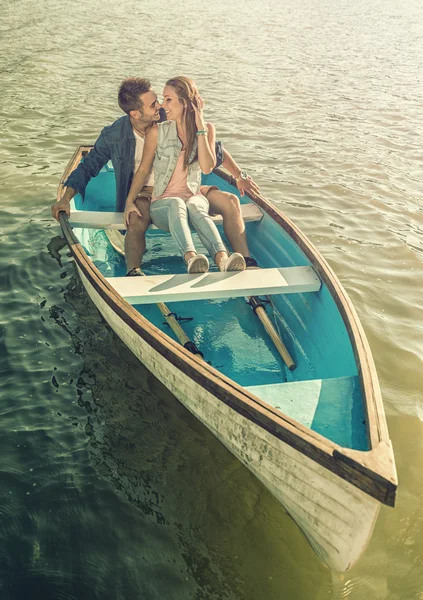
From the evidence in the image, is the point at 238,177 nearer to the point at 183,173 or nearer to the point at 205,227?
the point at 183,173

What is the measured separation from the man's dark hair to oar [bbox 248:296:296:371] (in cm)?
246

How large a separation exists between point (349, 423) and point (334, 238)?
5.23 meters

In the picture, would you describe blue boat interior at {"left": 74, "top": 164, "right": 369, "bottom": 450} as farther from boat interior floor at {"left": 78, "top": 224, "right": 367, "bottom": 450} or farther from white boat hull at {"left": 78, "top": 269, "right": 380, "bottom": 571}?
white boat hull at {"left": 78, "top": 269, "right": 380, "bottom": 571}

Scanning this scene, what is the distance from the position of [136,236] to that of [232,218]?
1077 mm

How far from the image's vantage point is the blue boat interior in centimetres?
379

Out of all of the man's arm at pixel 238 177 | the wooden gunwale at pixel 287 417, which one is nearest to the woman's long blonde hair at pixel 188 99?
the man's arm at pixel 238 177

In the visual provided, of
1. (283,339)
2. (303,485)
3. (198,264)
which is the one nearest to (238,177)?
(198,264)

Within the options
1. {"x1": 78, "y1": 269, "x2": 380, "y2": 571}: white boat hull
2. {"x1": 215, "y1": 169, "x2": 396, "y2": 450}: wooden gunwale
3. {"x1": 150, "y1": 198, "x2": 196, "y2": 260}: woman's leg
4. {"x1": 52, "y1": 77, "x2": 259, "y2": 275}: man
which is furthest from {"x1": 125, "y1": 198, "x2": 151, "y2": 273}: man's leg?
{"x1": 78, "y1": 269, "x2": 380, "y2": 571}: white boat hull

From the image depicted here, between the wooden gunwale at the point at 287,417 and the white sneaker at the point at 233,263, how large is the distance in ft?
2.58

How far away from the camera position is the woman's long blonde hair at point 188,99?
525 cm

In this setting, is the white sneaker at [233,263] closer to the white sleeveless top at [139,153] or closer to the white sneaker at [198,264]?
Answer: the white sneaker at [198,264]

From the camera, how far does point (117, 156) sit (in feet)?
20.9

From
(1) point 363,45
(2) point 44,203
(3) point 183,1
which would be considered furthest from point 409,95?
(3) point 183,1

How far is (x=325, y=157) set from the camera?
11.9 m
